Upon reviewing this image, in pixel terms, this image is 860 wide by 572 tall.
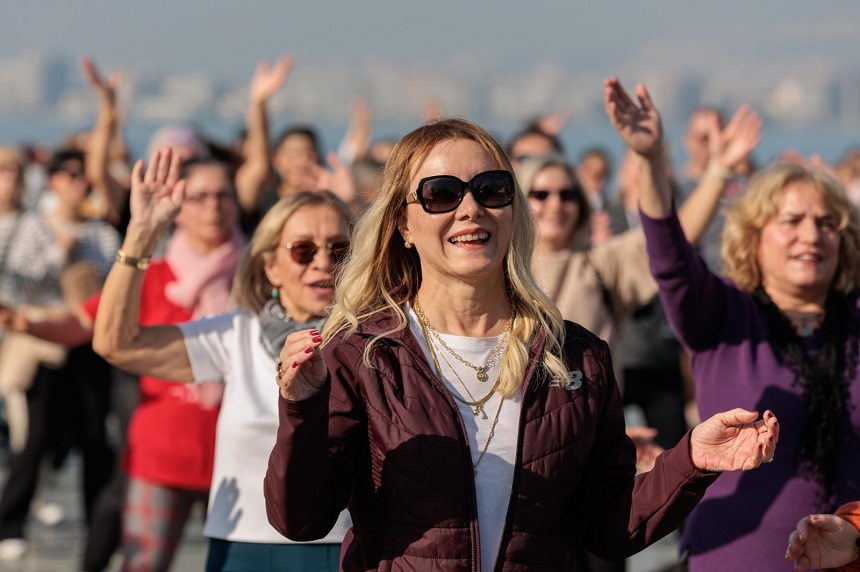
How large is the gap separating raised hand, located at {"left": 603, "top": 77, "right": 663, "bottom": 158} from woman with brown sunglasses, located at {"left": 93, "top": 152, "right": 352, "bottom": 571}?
837mm

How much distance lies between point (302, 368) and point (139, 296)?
5.08 ft

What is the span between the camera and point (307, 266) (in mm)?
4113

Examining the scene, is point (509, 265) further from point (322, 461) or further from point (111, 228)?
point (111, 228)

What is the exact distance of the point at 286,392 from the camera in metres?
2.67

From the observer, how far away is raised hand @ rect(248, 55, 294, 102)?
7.66 m

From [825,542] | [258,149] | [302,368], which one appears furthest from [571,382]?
[258,149]

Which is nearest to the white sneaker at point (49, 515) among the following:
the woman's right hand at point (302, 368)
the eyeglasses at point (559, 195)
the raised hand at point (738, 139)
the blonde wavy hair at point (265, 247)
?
the eyeglasses at point (559, 195)

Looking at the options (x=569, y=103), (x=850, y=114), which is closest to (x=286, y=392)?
(x=850, y=114)

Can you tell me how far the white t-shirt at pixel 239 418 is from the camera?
3.99 meters

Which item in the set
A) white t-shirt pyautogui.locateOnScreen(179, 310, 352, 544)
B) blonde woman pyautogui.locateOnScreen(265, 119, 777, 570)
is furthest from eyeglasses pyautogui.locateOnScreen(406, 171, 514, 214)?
white t-shirt pyautogui.locateOnScreen(179, 310, 352, 544)

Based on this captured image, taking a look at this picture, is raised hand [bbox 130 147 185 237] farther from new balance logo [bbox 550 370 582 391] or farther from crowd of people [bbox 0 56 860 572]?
new balance logo [bbox 550 370 582 391]

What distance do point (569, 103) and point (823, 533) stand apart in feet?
203

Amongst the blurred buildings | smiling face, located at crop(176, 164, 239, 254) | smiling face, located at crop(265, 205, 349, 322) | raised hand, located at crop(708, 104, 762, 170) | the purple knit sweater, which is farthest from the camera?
the blurred buildings

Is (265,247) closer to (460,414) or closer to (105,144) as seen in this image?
(460,414)
